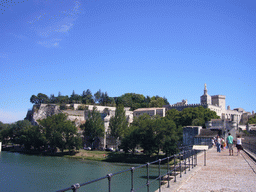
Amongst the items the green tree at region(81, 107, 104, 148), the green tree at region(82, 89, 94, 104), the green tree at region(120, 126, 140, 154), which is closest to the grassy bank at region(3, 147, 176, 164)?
the green tree at region(120, 126, 140, 154)

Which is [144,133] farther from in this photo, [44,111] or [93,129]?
[44,111]

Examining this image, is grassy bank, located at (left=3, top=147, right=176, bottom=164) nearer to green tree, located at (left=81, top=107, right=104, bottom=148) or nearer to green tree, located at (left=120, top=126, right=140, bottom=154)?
green tree, located at (left=120, top=126, right=140, bottom=154)

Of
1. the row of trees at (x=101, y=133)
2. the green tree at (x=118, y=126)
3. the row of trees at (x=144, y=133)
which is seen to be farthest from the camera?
the green tree at (x=118, y=126)

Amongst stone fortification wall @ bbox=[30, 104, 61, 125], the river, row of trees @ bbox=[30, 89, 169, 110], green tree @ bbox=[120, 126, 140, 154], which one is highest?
row of trees @ bbox=[30, 89, 169, 110]

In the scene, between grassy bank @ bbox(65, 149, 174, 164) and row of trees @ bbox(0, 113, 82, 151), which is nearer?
grassy bank @ bbox(65, 149, 174, 164)

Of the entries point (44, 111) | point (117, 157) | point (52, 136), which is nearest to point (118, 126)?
point (117, 157)

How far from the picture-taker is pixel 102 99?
105000mm

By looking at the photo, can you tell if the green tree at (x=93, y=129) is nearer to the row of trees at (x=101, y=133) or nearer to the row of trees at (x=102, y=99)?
the row of trees at (x=101, y=133)

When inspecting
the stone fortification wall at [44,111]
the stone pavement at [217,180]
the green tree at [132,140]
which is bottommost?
the green tree at [132,140]

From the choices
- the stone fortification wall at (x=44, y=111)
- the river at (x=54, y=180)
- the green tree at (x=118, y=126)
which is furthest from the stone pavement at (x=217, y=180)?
the stone fortification wall at (x=44, y=111)

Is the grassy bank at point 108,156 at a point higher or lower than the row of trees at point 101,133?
lower

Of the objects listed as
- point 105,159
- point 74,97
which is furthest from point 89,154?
point 74,97

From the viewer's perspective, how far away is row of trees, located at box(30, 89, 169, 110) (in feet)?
327

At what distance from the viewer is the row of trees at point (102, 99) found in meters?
99.8
